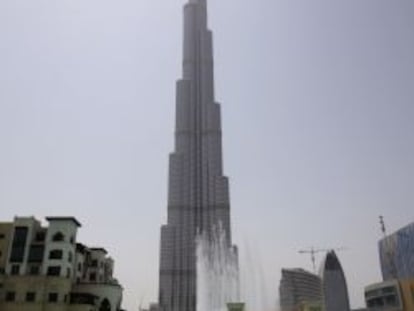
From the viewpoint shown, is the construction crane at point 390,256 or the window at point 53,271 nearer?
the window at point 53,271

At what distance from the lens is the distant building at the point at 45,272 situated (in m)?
72.2

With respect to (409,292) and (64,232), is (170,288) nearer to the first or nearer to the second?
(409,292)

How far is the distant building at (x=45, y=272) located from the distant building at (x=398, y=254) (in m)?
118

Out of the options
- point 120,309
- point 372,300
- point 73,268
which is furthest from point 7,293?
point 372,300

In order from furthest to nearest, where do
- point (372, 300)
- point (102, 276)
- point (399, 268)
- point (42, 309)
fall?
point (399, 268) < point (372, 300) < point (102, 276) < point (42, 309)

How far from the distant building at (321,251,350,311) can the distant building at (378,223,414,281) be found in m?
79.4

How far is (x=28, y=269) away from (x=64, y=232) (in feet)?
26.4

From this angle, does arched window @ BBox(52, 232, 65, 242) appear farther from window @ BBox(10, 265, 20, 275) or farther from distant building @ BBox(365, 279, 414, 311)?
distant building @ BBox(365, 279, 414, 311)

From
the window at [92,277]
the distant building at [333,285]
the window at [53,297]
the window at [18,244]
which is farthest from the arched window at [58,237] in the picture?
the distant building at [333,285]

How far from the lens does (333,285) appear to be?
92000mm

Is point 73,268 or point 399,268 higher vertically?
point 399,268

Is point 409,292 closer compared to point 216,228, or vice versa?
point 409,292

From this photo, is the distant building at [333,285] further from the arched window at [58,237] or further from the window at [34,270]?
the window at [34,270]

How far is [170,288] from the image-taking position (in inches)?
7288
